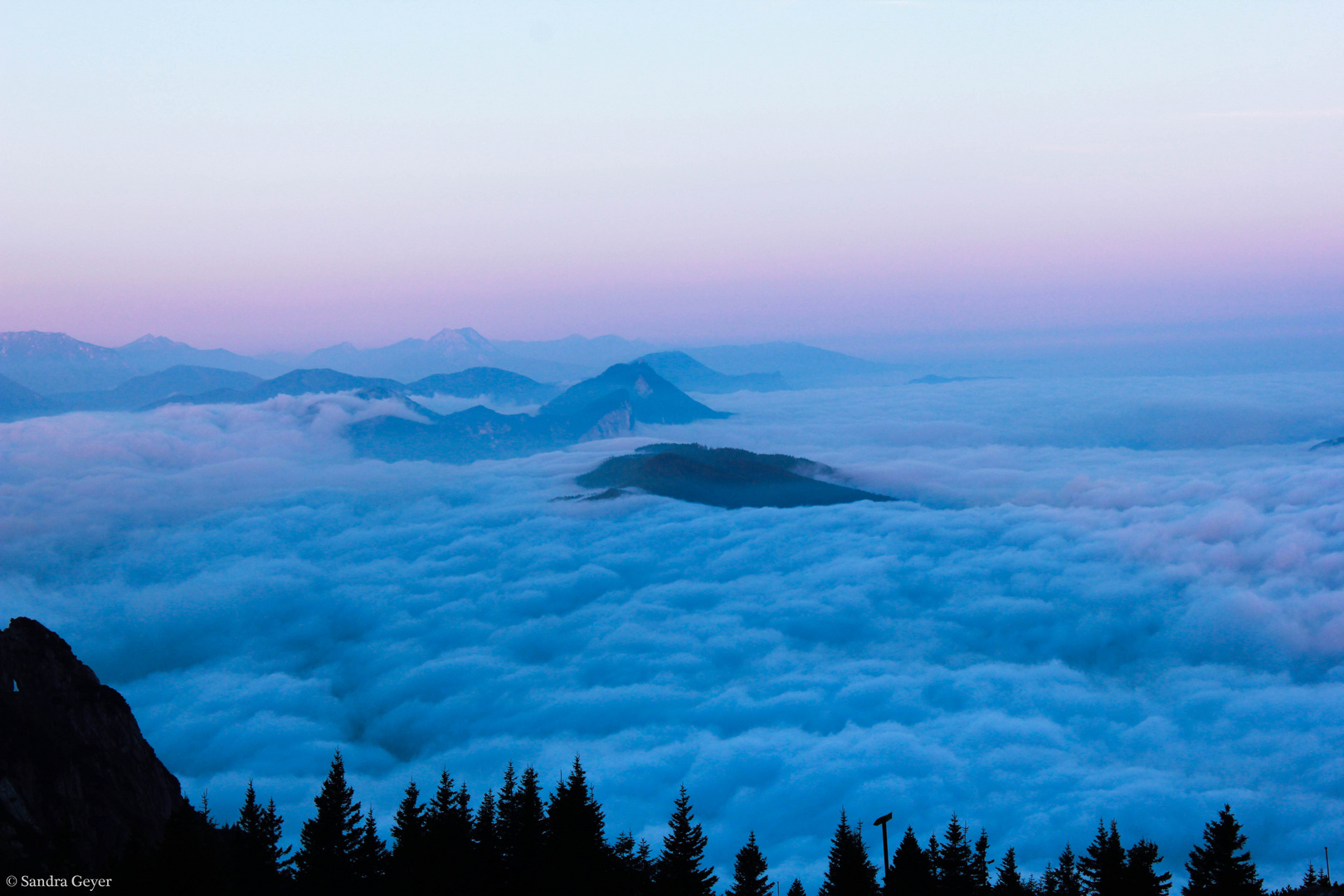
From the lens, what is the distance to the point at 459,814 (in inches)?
1935

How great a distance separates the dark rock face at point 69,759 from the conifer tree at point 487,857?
24.9m

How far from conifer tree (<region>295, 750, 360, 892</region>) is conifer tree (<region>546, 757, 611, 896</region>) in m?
11.4

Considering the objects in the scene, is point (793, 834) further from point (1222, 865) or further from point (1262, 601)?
point (1262, 601)

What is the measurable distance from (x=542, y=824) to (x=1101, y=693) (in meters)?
156

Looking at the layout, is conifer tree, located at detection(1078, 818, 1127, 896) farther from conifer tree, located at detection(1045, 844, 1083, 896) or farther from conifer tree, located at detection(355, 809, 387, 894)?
conifer tree, located at detection(355, 809, 387, 894)

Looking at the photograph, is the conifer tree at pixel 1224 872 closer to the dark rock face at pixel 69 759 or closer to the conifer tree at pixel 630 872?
the conifer tree at pixel 630 872

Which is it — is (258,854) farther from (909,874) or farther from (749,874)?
(909,874)

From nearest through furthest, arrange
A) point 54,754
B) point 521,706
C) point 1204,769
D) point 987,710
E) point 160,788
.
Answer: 1. point 54,754
2. point 160,788
3. point 1204,769
4. point 987,710
5. point 521,706

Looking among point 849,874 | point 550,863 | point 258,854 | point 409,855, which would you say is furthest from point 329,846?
point 849,874

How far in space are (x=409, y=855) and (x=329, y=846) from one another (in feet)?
18.5

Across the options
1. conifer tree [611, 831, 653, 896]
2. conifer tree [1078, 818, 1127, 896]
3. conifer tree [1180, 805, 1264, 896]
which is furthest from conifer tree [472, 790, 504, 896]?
conifer tree [1180, 805, 1264, 896]

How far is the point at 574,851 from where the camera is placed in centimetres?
4697

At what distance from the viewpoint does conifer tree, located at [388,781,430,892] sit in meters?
45.4

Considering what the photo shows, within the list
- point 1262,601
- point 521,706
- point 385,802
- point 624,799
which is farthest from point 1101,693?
point 385,802
